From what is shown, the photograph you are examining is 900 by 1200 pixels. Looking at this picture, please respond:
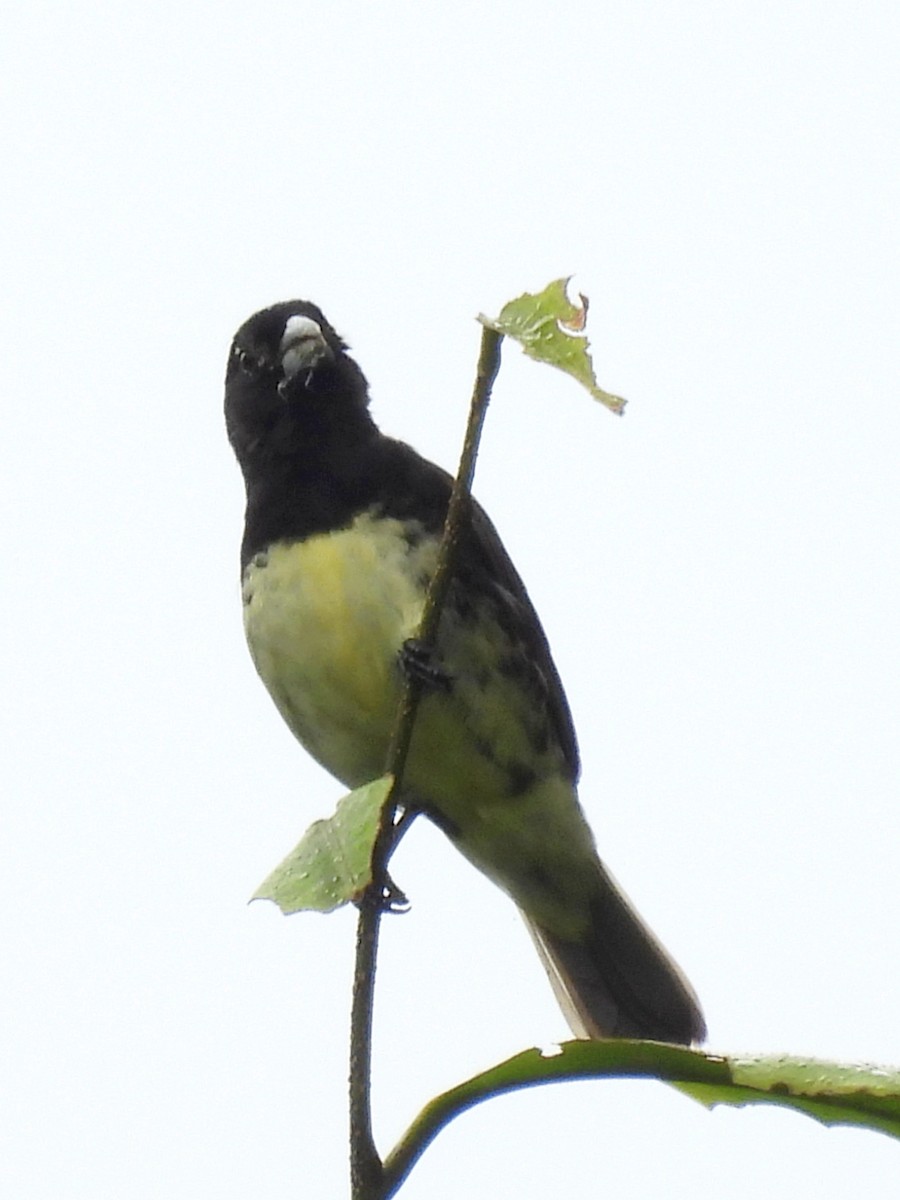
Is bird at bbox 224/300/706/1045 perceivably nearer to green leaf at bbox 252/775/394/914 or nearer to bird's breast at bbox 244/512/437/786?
bird's breast at bbox 244/512/437/786

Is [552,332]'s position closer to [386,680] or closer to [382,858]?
[382,858]

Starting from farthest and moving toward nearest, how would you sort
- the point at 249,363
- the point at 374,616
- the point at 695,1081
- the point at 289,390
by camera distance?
the point at 249,363, the point at 289,390, the point at 374,616, the point at 695,1081

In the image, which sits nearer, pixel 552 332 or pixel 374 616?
pixel 552 332

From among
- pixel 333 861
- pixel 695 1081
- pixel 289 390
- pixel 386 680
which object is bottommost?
pixel 695 1081

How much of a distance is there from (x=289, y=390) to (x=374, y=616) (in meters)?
0.75

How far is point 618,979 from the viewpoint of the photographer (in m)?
5.30

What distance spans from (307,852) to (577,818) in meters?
3.08

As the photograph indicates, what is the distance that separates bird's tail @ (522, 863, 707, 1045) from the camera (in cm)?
523

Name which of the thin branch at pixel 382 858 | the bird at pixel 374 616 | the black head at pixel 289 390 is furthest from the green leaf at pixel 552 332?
the black head at pixel 289 390

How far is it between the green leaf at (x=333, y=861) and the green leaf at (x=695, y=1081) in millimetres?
213

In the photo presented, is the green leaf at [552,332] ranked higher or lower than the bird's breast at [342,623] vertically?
lower

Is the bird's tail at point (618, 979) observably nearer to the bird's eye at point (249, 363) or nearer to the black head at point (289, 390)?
the black head at point (289, 390)

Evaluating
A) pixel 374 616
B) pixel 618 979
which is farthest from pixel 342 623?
pixel 618 979

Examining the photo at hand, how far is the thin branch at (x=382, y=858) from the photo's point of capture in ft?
4.82
